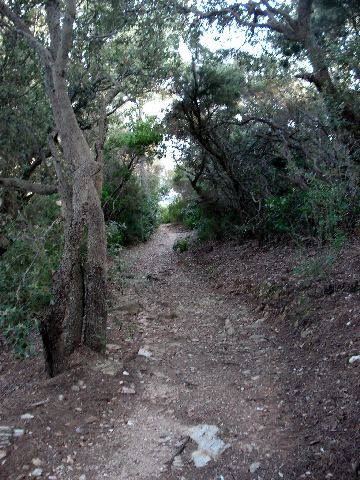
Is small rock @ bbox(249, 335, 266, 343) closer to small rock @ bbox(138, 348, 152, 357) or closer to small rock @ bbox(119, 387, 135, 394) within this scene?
small rock @ bbox(138, 348, 152, 357)

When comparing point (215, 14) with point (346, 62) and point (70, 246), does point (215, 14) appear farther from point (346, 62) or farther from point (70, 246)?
point (70, 246)

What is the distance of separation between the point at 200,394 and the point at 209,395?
0.11 meters

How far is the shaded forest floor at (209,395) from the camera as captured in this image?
2967mm

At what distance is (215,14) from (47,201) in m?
6.42

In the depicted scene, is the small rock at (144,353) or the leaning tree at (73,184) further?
the small rock at (144,353)

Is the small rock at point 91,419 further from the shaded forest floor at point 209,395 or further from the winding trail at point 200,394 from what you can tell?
the winding trail at point 200,394

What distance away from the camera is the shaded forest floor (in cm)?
297

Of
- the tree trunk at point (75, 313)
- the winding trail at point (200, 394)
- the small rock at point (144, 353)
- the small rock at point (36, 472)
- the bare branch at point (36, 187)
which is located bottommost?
the winding trail at point (200, 394)

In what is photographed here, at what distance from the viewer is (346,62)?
27.5 ft

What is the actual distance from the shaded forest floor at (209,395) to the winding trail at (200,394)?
0.01 m

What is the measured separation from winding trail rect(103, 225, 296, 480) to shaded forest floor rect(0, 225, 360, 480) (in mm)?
14

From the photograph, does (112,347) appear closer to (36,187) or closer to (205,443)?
(205,443)

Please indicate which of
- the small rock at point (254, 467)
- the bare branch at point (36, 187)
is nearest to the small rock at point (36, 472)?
the small rock at point (254, 467)

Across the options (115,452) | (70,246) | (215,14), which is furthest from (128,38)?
(115,452)
